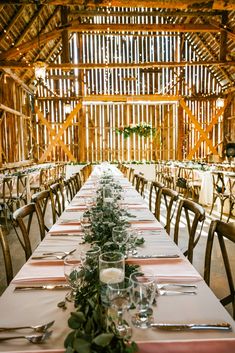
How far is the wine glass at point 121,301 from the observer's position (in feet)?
3.05

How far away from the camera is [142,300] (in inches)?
41.4

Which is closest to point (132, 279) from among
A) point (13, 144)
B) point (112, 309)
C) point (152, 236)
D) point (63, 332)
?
point (112, 309)

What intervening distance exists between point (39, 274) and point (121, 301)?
2.02 ft

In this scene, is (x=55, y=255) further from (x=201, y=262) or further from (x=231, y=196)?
(x=231, y=196)

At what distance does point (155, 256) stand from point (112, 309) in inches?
29.8

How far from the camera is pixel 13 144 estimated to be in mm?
10414

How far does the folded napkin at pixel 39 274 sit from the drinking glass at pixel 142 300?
0.46m

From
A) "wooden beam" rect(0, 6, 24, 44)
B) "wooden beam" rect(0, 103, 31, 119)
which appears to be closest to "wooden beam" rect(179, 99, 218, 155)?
"wooden beam" rect(0, 103, 31, 119)

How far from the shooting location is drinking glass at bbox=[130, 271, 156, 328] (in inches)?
40.0

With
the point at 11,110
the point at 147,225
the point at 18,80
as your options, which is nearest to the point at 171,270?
the point at 147,225

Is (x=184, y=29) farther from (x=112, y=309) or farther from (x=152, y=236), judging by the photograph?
(x=112, y=309)

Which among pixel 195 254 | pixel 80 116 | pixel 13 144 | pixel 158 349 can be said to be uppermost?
pixel 80 116

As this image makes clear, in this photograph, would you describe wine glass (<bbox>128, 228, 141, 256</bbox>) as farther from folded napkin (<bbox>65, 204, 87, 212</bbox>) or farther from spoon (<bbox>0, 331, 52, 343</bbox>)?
folded napkin (<bbox>65, 204, 87, 212</bbox>)

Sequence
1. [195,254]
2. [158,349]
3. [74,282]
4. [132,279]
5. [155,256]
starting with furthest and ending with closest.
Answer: [195,254], [155,256], [74,282], [132,279], [158,349]
